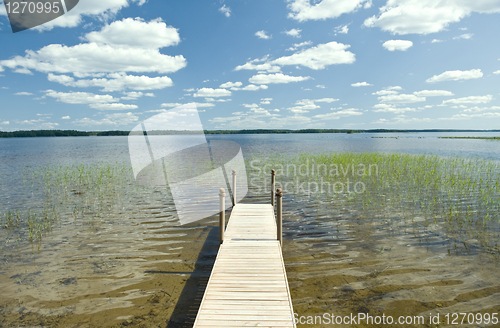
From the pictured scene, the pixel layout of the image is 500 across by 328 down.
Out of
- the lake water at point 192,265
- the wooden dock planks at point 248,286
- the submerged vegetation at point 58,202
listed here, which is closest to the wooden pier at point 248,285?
the wooden dock planks at point 248,286

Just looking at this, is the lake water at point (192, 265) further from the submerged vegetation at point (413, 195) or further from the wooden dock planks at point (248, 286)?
the wooden dock planks at point (248, 286)

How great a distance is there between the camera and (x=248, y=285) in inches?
243

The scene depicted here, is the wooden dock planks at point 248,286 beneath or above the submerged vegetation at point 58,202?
beneath

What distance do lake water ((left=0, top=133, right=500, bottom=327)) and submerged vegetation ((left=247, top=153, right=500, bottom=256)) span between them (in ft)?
0.52

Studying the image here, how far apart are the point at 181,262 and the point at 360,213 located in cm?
899

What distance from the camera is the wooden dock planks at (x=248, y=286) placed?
505 cm

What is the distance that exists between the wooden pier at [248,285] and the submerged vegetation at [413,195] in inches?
232

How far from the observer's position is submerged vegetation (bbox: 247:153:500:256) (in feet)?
34.6

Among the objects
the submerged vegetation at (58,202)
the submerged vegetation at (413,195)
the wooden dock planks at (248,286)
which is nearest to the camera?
the wooden dock planks at (248,286)

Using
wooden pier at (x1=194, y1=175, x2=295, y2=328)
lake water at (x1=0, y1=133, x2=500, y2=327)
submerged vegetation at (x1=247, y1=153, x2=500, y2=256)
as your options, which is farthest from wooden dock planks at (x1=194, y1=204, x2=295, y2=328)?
submerged vegetation at (x1=247, y1=153, x2=500, y2=256)

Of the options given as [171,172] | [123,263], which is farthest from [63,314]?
[171,172]

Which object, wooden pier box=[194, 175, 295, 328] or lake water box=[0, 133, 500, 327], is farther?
lake water box=[0, 133, 500, 327]

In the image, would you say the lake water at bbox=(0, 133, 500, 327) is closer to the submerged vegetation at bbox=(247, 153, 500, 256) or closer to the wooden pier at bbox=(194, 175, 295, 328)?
the submerged vegetation at bbox=(247, 153, 500, 256)

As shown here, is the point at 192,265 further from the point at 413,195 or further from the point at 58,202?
the point at 413,195
